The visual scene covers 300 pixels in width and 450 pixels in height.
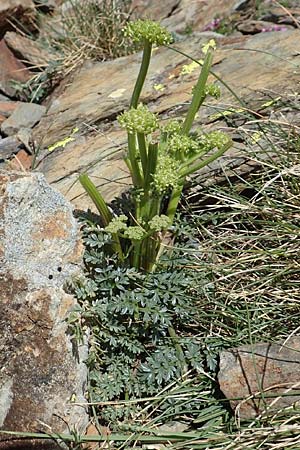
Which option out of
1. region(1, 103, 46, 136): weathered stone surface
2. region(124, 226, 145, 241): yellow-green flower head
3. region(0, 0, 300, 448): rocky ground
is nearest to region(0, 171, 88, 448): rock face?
region(0, 0, 300, 448): rocky ground

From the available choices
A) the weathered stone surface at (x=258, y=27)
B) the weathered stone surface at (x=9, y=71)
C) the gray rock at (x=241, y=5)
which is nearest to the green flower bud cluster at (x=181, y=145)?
the weathered stone surface at (x=258, y=27)

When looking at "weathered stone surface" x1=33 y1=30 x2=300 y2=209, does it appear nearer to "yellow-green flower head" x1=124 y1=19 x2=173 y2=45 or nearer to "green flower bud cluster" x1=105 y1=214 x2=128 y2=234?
"green flower bud cluster" x1=105 y1=214 x2=128 y2=234

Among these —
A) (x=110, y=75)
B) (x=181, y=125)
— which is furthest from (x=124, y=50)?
(x=181, y=125)

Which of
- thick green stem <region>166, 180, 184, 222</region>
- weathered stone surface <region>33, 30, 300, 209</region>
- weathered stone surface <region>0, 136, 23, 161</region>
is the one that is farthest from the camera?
weathered stone surface <region>0, 136, 23, 161</region>

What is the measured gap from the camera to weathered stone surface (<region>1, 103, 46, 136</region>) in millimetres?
4672

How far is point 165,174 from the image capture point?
2686mm

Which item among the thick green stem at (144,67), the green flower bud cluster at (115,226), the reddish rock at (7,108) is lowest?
the reddish rock at (7,108)

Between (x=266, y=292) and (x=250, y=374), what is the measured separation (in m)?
0.38

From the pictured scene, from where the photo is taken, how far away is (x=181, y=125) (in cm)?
307

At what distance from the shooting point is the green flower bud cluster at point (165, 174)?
2676mm

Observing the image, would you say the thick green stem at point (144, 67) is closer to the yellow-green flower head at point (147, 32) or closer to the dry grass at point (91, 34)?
the yellow-green flower head at point (147, 32)

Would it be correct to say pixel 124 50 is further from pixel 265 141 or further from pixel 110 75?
pixel 265 141

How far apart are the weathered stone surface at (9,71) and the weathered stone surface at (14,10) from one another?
172 mm

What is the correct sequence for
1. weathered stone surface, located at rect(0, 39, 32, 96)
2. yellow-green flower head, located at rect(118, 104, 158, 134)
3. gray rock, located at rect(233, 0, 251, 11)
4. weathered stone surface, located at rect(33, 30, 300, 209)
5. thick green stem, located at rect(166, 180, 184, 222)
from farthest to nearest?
gray rock, located at rect(233, 0, 251, 11) → weathered stone surface, located at rect(0, 39, 32, 96) → weathered stone surface, located at rect(33, 30, 300, 209) → thick green stem, located at rect(166, 180, 184, 222) → yellow-green flower head, located at rect(118, 104, 158, 134)
